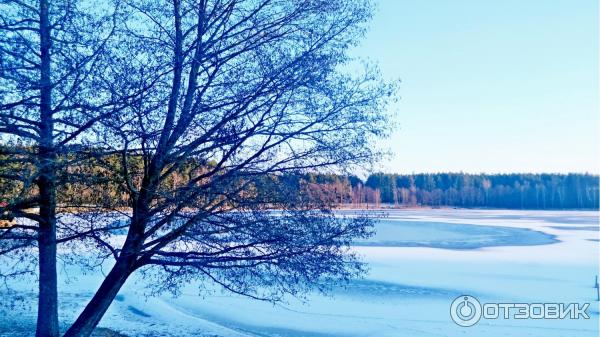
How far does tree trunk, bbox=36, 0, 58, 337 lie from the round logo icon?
253 inches

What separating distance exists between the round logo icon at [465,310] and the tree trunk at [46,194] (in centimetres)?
644

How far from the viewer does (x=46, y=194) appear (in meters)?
5.99

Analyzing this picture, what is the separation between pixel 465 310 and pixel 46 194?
7713mm

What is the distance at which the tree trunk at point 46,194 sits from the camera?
5.20m

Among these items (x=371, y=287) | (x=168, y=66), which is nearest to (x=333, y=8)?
(x=168, y=66)


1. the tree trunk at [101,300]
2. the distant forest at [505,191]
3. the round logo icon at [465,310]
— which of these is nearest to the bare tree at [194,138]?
the tree trunk at [101,300]

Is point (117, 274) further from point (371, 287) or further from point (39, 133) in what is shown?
point (371, 287)

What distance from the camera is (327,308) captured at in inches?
428

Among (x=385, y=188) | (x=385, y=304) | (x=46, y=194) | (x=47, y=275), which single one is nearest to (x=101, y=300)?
(x=47, y=275)

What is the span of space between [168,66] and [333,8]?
204 centimetres

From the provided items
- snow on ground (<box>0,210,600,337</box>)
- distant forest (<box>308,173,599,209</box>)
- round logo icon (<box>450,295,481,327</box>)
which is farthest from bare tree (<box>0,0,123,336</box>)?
distant forest (<box>308,173,599,209</box>)

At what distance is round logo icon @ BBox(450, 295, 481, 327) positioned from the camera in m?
9.82

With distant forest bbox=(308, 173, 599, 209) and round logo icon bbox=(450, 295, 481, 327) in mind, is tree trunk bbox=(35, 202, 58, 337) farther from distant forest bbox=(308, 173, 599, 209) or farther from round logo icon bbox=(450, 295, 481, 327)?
distant forest bbox=(308, 173, 599, 209)

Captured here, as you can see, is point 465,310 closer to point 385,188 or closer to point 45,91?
point 385,188
